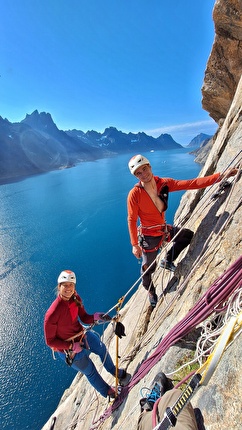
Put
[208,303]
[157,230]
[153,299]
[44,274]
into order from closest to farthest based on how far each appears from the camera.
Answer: [208,303], [157,230], [153,299], [44,274]

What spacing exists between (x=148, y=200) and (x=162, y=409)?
2913mm

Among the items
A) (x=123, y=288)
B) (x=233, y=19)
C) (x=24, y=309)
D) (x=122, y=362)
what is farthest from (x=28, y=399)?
(x=233, y=19)

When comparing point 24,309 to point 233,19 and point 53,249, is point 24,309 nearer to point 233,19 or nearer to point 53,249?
point 53,249

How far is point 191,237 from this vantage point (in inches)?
189

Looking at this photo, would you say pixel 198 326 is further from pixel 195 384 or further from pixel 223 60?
→ pixel 223 60

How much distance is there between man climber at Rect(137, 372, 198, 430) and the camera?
1984 mm

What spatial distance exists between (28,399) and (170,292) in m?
18.5

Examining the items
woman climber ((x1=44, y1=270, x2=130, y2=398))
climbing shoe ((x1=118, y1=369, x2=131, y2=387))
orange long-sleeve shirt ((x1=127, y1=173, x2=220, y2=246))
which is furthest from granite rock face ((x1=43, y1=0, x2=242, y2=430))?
woman climber ((x1=44, y1=270, x2=130, y2=398))

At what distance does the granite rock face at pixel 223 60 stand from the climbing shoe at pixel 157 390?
35.1 feet

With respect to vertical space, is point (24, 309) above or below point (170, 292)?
below

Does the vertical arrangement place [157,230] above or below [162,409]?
above

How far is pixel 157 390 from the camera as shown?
2869mm

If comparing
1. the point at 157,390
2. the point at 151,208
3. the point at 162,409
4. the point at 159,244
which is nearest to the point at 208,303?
the point at 162,409

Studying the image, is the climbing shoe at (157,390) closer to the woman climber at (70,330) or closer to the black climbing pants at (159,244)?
the woman climber at (70,330)
